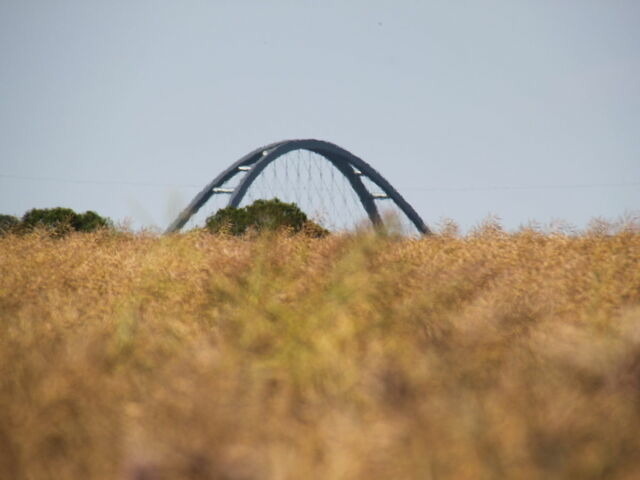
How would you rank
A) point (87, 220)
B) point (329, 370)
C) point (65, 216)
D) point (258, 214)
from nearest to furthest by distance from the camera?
point (329, 370) < point (258, 214) < point (65, 216) < point (87, 220)

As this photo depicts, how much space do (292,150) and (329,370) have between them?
47.3 meters

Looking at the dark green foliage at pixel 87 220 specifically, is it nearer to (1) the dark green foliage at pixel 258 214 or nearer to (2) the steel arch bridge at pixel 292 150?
(1) the dark green foliage at pixel 258 214

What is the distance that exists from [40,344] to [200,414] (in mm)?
1985

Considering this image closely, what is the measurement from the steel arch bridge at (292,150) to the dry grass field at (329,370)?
40.0 m

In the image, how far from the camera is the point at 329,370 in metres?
3.15

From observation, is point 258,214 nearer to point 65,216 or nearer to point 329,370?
point 65,216

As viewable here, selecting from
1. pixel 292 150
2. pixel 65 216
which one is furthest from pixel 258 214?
pixel 292 150

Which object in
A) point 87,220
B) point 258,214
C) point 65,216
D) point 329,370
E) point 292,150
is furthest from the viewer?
point 292,150

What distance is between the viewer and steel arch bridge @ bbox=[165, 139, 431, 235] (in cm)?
4769

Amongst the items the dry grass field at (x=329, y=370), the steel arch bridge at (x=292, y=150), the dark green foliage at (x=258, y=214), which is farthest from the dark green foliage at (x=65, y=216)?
the dry grass field at (x=329, y=370)

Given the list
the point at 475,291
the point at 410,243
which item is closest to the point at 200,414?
the point at 475,291

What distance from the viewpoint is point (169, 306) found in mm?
6055

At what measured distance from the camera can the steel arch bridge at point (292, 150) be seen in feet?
156

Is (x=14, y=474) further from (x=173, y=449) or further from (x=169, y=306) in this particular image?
(x=169, y=306)
